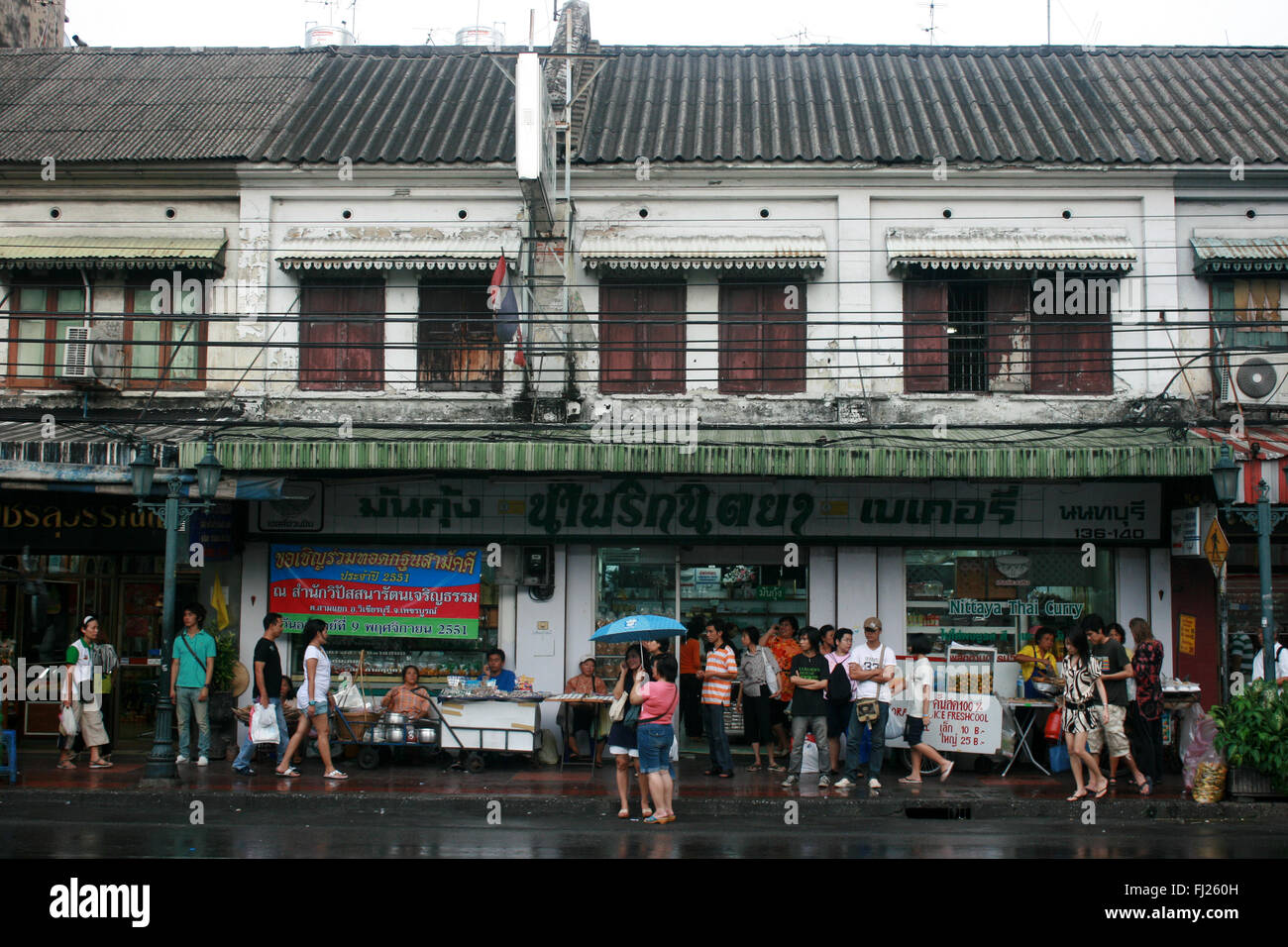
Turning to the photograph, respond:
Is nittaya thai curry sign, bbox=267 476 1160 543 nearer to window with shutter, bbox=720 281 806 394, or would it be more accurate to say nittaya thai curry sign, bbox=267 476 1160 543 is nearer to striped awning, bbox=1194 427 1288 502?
window with shutter, bbox=720 281 806 394

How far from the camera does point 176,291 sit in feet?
54.7

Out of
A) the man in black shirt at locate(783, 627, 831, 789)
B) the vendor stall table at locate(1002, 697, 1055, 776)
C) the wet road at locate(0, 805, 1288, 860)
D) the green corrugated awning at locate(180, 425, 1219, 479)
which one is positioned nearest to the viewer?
the wet road at locate(0, 805, 1288, 860)

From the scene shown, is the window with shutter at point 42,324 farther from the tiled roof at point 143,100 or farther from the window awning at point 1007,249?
the window awning at point 1007,249

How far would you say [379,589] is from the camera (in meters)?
16.6

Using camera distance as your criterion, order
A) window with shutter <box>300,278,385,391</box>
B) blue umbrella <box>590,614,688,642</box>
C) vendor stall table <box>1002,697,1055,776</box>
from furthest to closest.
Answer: window with shutter <box>300,278,385,391</box> → vendor stall table <box>1002,697,1055,776</box> → blue umbrella <box>590,614,688,642</box>

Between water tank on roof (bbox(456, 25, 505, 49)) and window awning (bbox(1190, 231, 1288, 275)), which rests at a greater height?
water tank on roof (bbox(456, 25, 505, 49))

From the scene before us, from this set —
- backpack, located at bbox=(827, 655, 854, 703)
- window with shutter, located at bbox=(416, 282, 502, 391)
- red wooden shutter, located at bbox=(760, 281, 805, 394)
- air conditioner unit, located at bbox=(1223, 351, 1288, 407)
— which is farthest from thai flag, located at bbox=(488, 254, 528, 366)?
air conditioner unit, located at bbox=(1223, 351, 1288, 407)

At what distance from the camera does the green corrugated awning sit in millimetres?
14344

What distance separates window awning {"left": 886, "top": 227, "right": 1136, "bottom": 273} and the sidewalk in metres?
6.81

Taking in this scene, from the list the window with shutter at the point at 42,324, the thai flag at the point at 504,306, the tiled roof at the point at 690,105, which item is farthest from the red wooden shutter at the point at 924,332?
the window with shutter at the point at 42,324

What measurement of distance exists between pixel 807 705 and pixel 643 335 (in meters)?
5.76

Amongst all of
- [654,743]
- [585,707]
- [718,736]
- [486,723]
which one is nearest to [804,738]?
[718,736]

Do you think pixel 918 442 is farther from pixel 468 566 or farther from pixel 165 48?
pixel 165 48

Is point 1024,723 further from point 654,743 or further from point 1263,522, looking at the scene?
point 654,743
